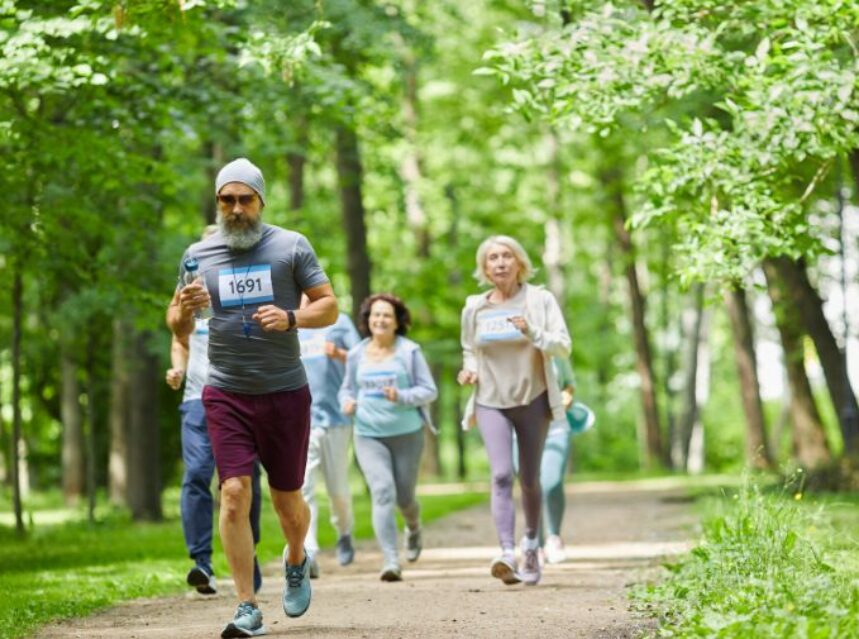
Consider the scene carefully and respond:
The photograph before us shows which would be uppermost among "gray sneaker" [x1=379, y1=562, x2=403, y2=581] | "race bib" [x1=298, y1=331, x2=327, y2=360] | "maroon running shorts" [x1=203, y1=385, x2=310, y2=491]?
"race bib" [x1=298, y1=331, x2=327, y2=360]

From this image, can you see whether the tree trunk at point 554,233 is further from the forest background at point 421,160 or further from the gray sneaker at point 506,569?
the gray sneaker at point 506,569

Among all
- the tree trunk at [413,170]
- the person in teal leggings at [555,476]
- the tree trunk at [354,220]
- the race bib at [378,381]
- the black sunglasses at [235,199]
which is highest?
the tree trunk at [413,170]

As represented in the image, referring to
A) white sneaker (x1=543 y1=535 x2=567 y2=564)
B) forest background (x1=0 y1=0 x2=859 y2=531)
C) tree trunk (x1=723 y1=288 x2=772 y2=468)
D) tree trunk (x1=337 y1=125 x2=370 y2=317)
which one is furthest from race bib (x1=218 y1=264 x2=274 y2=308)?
tree trunk (x1=723 y1=288 x2=772 y2=468)

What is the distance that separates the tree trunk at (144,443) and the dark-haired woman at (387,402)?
874 centimetres

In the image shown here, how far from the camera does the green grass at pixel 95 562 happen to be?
29.7 ft

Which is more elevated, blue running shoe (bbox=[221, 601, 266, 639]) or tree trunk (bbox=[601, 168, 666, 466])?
tree trunk (bbox=[601, 168, 666, 466])

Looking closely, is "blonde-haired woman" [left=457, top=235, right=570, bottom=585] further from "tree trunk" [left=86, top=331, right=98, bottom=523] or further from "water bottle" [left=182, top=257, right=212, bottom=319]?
"tree trunk" [left=86, top=331, right=98, bottom=523]

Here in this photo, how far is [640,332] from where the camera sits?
3719 cm

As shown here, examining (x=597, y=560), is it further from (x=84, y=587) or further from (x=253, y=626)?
(x=253, y=626)

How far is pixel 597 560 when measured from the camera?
1242 cm

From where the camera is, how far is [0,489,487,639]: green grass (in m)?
9.04

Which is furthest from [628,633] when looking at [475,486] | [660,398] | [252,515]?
[660,398]

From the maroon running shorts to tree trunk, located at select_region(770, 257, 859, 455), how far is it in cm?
1403

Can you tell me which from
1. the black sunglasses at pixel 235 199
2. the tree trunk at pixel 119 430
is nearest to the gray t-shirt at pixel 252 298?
the black sunglasses at pixel 235 199
